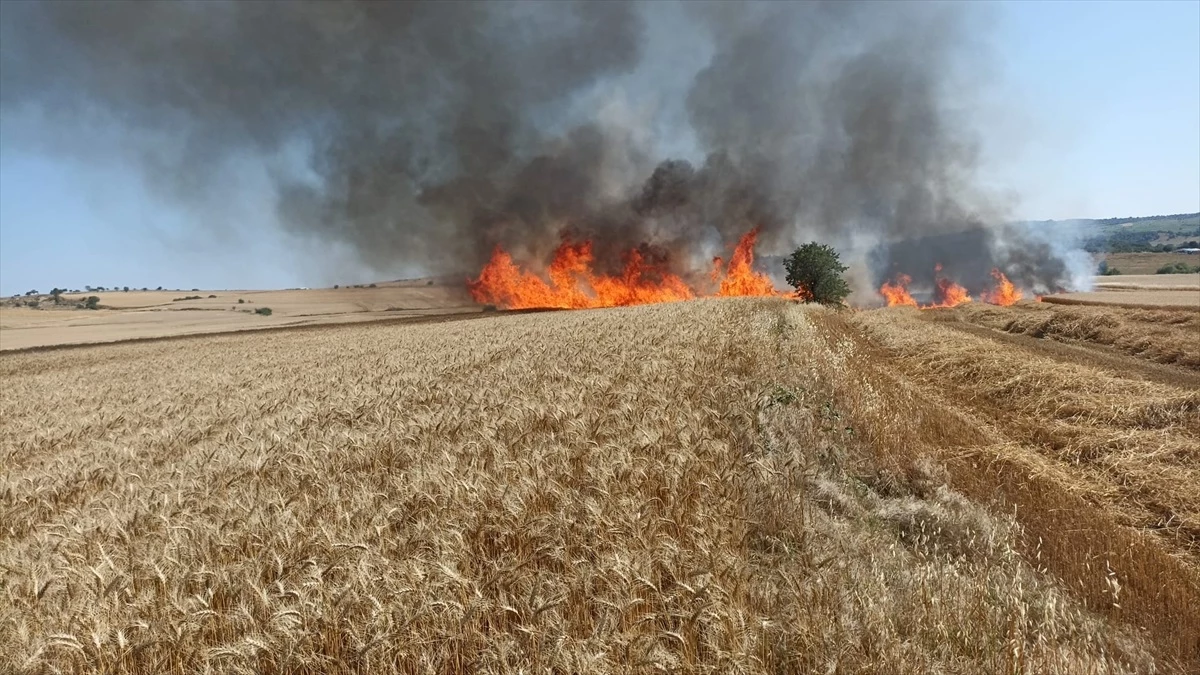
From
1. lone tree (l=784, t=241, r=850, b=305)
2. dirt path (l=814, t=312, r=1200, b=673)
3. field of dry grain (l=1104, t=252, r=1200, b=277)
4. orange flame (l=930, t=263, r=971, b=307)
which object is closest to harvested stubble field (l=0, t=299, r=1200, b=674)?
dirt path (l=814, t=312, r=1200, b=673)

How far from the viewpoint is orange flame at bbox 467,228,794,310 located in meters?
71.2

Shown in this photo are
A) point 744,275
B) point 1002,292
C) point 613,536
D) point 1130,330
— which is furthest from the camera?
point 744,275

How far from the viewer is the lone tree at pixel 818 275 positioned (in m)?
52.1

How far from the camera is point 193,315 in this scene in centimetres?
7712

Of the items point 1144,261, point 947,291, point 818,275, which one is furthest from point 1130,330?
point 1144,261

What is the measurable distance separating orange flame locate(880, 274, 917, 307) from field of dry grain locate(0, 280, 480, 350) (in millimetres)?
50636

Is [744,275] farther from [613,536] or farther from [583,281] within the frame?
[613,536]

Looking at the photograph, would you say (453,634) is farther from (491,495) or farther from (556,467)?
(556,467)

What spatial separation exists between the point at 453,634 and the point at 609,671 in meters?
0.78

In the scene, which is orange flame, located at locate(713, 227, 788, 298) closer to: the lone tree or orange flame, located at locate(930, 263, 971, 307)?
the lone tree

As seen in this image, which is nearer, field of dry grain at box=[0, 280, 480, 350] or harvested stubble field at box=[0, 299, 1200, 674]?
harvested stubble field at box=[0, 299, 1200, 674]

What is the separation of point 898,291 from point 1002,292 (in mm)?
10668

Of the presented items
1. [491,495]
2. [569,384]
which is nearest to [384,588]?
[491,495]

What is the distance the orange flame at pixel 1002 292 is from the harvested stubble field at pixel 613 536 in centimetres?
6799
